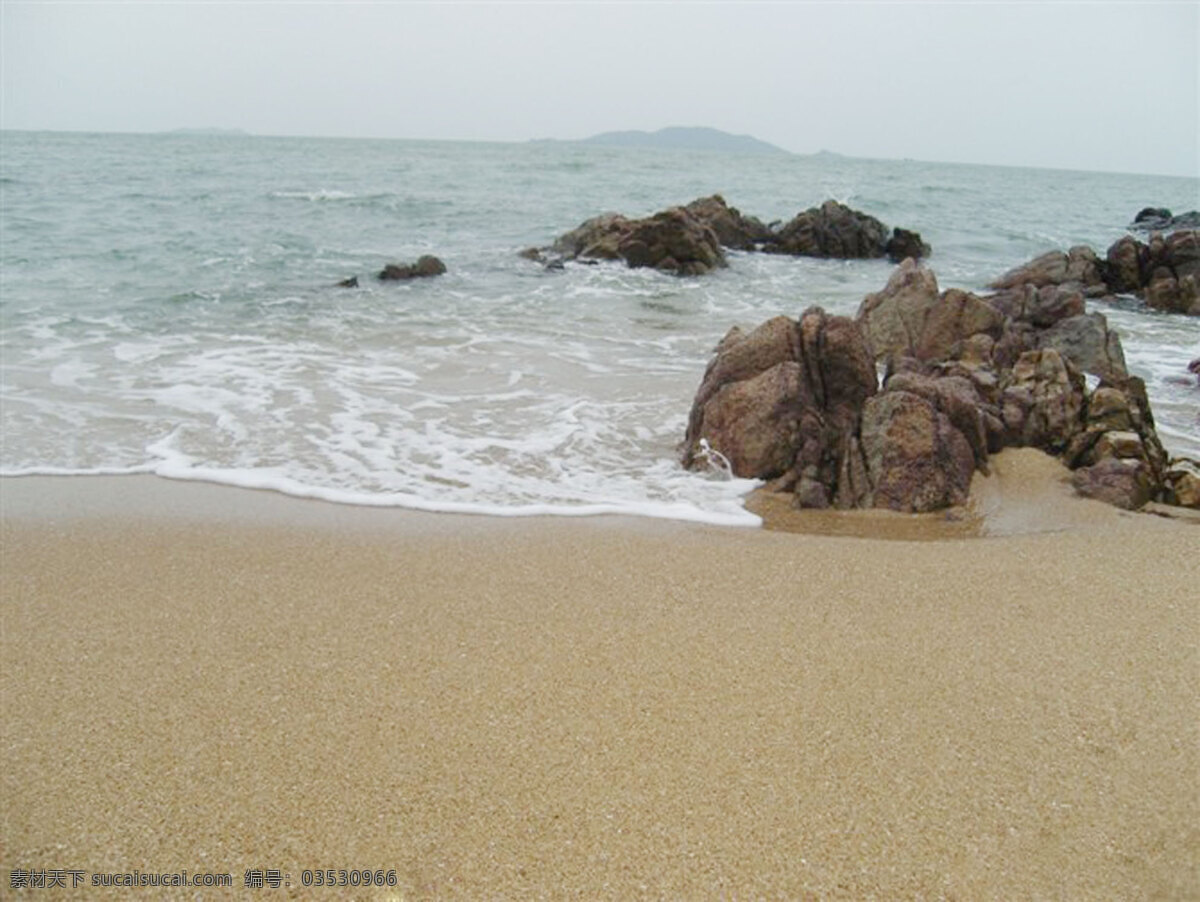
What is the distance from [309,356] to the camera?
29.1 ft

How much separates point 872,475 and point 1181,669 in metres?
2.19

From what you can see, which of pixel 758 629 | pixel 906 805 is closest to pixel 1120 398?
pixel 758 629

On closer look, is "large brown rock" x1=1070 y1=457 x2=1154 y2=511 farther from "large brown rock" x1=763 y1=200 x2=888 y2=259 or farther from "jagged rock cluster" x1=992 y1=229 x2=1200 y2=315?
"large brown rock" x1=763 y1=200 x2=888 y2=259

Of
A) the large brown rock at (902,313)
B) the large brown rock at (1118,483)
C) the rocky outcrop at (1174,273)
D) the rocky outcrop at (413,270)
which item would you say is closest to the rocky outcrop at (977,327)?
the large brown rock at (902,313)

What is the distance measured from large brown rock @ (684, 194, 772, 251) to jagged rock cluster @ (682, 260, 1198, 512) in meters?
16.9

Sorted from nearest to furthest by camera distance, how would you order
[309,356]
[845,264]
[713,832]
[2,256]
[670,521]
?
1. [713,832]
2. [670,521]
3. [309,356]
4. [2,256]
5. [845,264]

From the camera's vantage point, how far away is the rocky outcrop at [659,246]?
18.1m

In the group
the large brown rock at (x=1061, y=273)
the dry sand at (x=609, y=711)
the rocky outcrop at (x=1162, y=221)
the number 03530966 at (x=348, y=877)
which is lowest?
the number 03530966 at (x=348, y=877)

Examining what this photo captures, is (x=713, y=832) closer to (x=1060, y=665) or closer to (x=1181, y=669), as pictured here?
(x=1060, y=665)

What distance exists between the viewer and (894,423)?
17.1ft

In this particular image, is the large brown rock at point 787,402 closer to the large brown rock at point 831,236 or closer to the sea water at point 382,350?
the sea water at point 382,350

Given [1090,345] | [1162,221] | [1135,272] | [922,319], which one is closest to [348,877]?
[922,319]

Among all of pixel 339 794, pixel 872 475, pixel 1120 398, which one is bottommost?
pixel 339 794

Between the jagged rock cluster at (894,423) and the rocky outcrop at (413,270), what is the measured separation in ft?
33.1
